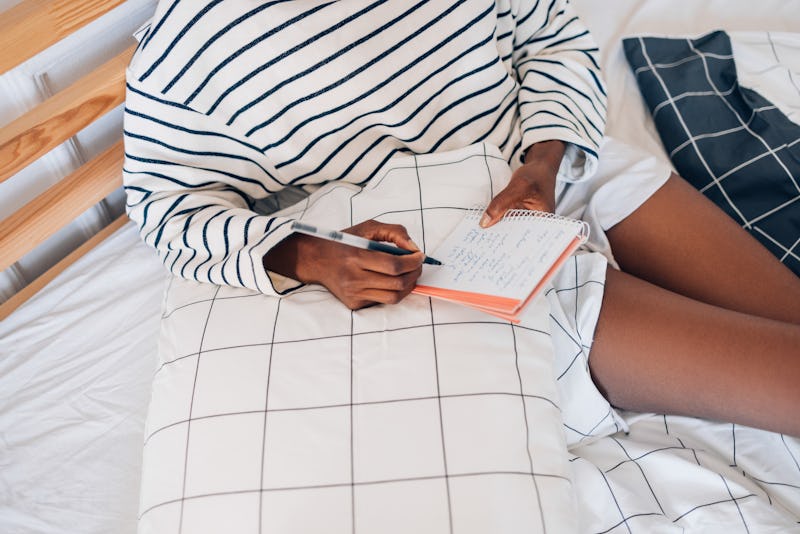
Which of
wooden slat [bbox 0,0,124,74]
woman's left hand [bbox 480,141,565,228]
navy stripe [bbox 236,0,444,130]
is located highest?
wooden slat [bbox 0,0,124,74]

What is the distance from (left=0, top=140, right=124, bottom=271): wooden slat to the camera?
3.42ft

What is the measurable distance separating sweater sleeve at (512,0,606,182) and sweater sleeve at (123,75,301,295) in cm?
42

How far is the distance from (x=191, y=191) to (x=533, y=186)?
0.48 meters

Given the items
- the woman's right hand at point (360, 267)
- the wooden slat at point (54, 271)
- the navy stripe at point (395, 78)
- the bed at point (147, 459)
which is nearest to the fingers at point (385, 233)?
the woman's right hand at point (360, 267)

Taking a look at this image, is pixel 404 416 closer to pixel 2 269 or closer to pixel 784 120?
pixel 2 269

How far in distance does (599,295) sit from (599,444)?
0.19m

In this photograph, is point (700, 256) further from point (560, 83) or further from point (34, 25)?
point (34, 25)

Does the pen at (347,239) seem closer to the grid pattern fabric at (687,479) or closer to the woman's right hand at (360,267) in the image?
the woman's right hand at (360,267)

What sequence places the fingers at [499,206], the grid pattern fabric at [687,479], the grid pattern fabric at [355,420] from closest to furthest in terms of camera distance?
the grid pattern fabric at [355,420] < the grid pattern fabric at [687,479] < the fingers at [499,206]

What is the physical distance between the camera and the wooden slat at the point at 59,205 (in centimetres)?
104

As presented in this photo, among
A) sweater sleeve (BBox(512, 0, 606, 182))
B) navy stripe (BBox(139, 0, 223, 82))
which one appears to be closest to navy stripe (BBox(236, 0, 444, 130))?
navy stripe (BBox(139, 0, 223, 82))

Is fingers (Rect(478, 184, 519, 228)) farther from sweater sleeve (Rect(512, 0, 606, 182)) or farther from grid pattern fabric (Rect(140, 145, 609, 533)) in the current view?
sweater sleeve (Rect(512, 0, 606, 182))

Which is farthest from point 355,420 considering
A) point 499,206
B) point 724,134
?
point 724,134

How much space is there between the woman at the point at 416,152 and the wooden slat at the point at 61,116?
120 millimetres
